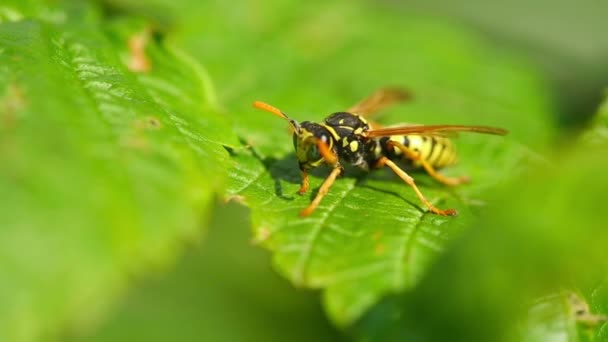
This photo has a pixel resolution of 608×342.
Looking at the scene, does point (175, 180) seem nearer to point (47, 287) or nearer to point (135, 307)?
point (47, 287)

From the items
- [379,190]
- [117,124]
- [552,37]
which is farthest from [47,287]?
[552,37]

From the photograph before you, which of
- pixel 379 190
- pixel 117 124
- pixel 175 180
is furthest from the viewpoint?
pixel 379 190

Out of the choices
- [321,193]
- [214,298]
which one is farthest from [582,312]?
[214,298]

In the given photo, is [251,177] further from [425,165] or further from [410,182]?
[425,165]

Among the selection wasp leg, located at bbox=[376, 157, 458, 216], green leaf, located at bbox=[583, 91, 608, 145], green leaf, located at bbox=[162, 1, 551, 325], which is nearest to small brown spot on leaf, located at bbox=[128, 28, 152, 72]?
green leaf, located at bbox=[162, 1, 551, 325]

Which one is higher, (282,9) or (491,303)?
(282,9)

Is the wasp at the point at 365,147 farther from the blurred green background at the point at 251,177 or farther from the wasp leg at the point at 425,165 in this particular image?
the blurred green background at the point at 251,177

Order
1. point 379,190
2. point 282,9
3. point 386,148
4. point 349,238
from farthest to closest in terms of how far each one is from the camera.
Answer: point 282,9 < point 386,148 < point 379,190 < point 349,238
